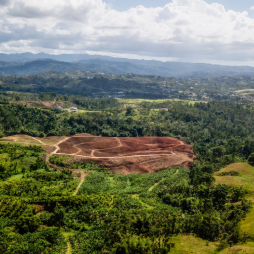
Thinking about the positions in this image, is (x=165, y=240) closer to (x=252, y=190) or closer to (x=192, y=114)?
(x=252, y=190)

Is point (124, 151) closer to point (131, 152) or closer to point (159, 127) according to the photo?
point (131, 152)

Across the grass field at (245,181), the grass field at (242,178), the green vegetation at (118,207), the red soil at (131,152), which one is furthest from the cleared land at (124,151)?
the grass field at (245,181)

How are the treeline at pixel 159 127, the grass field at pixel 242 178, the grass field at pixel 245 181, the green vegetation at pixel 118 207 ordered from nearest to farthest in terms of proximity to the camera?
1. the green vegetation at pixel 118 207
2. the grass field at pixel 245 181
3. the grass field at pixel 242 178
4. the treeline at pixel 159 127

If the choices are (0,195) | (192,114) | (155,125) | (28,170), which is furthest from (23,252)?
(192,114)

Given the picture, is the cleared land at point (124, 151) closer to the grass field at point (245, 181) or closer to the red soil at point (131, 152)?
the red soil at point (131, 152)

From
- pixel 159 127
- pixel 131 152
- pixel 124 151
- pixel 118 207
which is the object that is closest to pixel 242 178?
pixel 131 152

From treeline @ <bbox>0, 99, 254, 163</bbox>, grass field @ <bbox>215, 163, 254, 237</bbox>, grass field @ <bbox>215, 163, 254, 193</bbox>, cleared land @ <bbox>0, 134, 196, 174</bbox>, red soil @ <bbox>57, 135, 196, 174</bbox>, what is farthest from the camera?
treeline @ <bbox>0, 99, 254, 163</bbox>

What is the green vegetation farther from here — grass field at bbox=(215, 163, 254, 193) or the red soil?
the red soil

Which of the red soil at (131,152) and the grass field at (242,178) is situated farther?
the red soil at (131,152)

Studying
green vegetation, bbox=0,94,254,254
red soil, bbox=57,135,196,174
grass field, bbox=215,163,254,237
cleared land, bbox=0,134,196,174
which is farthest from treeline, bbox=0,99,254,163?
green vegetation, bbox=0,94,254,254
